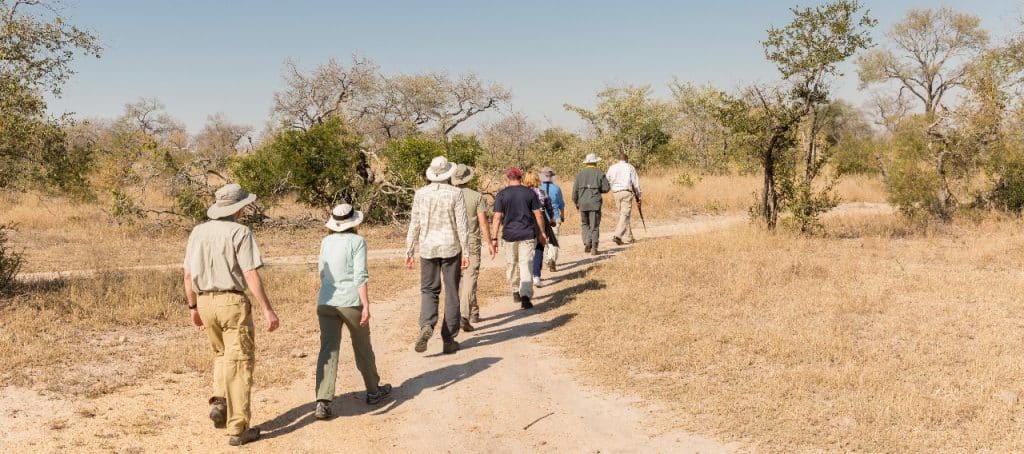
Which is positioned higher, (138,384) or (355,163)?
(355,163)

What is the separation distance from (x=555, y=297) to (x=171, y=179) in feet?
39.2

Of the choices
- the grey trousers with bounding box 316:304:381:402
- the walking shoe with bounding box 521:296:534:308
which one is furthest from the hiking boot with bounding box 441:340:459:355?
the walking shoe with bounding box 521:296:534:308

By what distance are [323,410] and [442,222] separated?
91.4 inches

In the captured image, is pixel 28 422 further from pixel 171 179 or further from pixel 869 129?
pixel 869 129

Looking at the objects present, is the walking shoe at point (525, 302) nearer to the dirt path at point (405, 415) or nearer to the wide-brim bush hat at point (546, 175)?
the dirt path at point (405, 415)

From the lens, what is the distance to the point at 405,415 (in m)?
6.48

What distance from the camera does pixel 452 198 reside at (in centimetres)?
786

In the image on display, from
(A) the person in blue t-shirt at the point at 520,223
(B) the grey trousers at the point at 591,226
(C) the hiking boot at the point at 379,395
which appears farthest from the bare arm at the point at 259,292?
(B) the grey trousers at the point at 591,226

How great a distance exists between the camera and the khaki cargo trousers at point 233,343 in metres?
5.74

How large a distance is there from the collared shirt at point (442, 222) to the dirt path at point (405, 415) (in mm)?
1166

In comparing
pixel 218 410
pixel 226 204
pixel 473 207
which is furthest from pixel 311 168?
pixel 218 410

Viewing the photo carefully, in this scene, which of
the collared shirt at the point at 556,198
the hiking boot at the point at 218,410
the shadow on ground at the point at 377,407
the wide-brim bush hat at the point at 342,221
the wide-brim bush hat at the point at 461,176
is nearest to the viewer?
the hiking boot at the point at 218,410

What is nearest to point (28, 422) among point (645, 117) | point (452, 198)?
point (452, 198)

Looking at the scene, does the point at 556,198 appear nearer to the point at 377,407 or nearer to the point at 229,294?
the point at 377,407
